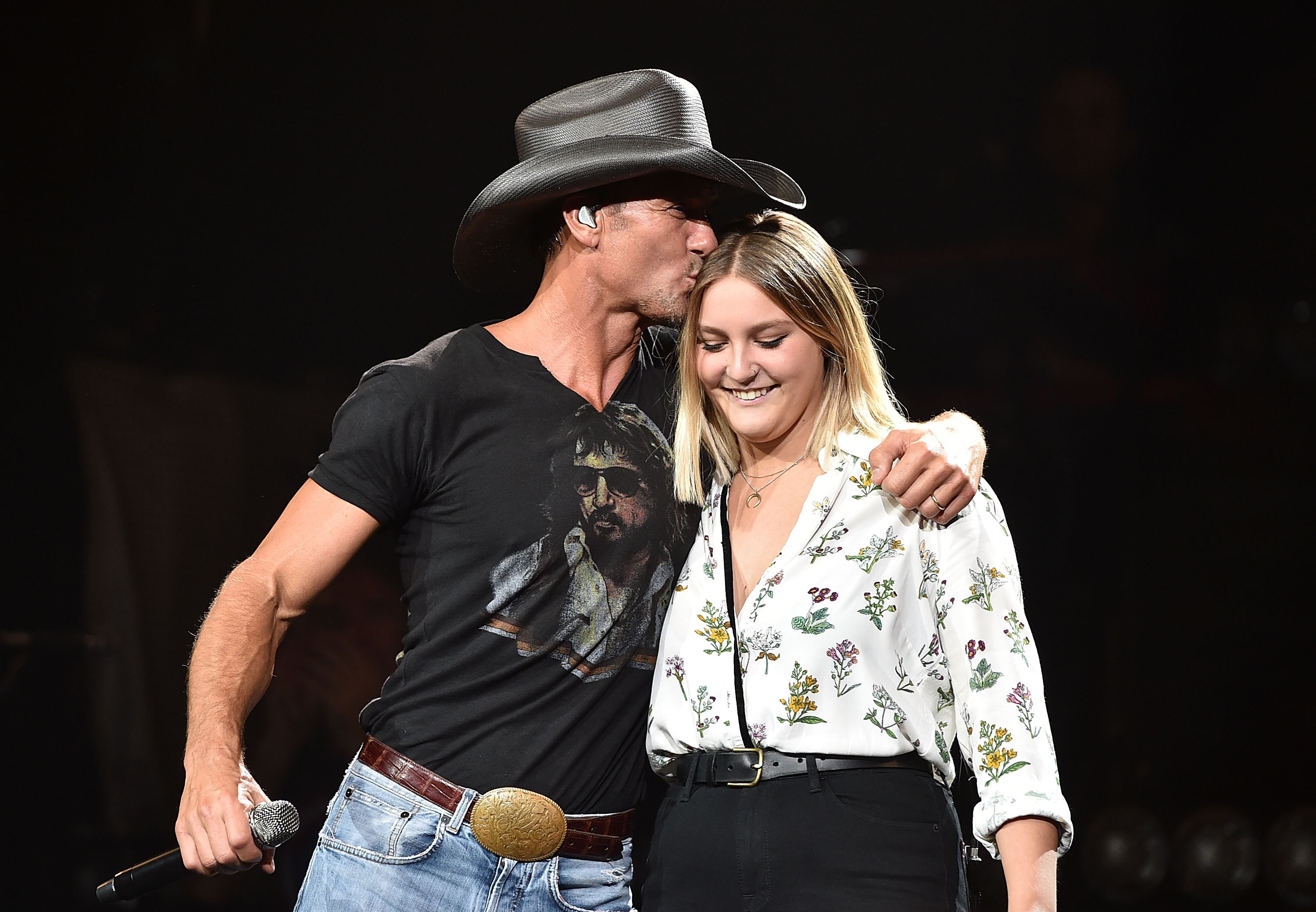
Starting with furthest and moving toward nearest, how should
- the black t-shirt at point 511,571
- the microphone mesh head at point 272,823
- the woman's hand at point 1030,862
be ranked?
the black t-shirt at point 511,571 → the microphone mesh head at point 272,823 → the woman's hand at point 1030,862

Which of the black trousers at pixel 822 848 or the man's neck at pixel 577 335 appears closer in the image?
the black trousers at pixel 822 848

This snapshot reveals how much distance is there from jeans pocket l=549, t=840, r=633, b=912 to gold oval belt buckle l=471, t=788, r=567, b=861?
6cm

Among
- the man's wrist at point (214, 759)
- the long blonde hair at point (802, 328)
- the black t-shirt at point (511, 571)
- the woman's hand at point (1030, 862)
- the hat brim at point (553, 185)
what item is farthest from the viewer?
the hat brim at point (553, 185)

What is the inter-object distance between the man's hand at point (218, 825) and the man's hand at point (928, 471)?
1.04 m

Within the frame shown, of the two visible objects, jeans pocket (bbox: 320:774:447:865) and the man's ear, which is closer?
jeans pocket (bbox: 320:774:447:865)

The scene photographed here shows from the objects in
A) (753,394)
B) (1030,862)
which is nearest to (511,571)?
(753,394)

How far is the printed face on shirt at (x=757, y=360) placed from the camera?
179cm

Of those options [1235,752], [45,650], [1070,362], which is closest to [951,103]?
[1070,362]

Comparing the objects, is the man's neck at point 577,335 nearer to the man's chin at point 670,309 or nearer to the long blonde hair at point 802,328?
the man's chin at point 670,309

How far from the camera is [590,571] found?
1.95 metres

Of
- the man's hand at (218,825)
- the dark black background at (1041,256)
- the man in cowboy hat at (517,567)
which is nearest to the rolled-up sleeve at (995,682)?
the man in cowboy hat at (517,567)

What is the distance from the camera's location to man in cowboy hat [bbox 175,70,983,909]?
1.84m

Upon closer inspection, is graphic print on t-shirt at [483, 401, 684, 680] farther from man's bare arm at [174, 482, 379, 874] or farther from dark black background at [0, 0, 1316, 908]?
dark black background at [0, 0, 1316, 908]

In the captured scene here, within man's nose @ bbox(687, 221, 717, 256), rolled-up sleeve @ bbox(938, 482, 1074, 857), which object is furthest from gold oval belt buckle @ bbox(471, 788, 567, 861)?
man's nose @ bbox(687, 221, 717, 256)
